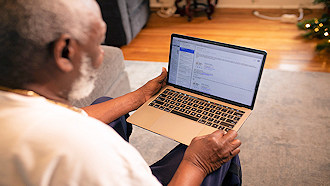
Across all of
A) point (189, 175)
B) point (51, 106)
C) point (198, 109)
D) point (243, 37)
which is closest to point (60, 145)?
point (51, 106)

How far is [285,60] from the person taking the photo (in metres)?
2.57

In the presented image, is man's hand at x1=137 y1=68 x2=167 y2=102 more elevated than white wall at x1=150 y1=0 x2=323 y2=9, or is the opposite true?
man's hand at x1=137 y1=68 x2=167 y2=102

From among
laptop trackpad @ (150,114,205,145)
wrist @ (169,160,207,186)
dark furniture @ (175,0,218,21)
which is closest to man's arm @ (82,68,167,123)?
laptop trackpad @ (150,114,205,145)

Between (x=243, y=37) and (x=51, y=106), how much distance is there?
2686 mm

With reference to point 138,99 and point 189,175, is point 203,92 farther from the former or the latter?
point 189,175

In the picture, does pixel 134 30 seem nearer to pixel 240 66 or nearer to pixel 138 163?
pixel 240 66

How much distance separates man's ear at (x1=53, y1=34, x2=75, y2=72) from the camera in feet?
1.90

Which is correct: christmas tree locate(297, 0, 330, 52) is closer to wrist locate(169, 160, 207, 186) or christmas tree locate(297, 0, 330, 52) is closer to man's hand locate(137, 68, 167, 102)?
man's hand locate(137, 68, 167, 102)

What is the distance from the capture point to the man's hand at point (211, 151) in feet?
3.18

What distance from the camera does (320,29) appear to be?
268 cm

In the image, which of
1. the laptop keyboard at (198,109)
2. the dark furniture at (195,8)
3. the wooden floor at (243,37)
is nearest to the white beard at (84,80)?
the laptop keyboard at (198,109)

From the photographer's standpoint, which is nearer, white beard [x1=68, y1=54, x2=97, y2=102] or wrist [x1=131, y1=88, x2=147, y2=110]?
white beard [x1=68, y1=54, x2=97, y2=102]

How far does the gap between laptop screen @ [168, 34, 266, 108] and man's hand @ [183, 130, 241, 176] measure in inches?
9.1

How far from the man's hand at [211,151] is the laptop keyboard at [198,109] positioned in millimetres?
109
